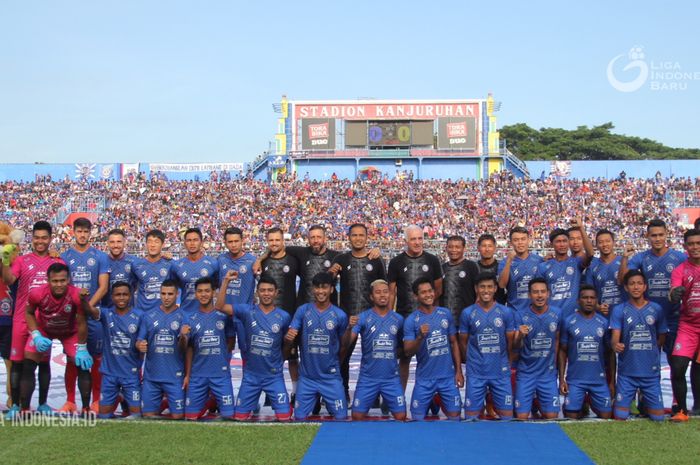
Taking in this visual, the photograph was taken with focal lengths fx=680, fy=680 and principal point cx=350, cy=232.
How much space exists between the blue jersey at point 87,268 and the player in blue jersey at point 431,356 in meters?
3.49

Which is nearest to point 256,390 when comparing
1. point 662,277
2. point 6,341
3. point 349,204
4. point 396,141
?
point 6,341

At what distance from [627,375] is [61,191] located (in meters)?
36.3

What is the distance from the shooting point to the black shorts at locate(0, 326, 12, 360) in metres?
7.46

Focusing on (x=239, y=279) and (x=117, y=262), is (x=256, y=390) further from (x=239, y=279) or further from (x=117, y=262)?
(x=117, y=262)

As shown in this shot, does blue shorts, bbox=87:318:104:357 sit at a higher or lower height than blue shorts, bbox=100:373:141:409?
higher

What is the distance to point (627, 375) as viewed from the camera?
22.6 ft

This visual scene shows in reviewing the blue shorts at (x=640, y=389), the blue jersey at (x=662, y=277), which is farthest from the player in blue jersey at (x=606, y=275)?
the blue shorts at (x=640, y=389)

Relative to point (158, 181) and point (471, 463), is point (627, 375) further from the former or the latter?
point (158, 181)

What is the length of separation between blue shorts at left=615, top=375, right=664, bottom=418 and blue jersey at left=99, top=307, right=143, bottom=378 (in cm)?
503

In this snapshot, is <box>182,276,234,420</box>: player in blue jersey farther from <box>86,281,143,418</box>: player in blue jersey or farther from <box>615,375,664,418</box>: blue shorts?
<box>615,375,664,418</box>: blue shorts

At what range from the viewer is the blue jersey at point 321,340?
6992mm

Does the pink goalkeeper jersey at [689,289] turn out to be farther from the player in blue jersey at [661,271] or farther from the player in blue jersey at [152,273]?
the player in blue jersey at [152,273]

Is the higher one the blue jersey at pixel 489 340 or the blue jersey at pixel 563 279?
the blue jersey at pixel 563 279

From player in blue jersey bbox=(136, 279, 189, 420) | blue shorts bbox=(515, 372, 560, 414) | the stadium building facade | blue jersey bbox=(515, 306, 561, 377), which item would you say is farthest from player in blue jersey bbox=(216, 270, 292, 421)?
the stadium building facade
